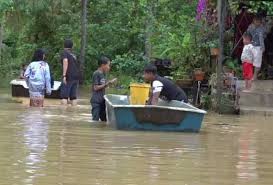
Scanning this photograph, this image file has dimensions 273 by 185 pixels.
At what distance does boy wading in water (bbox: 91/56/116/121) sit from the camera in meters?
14.3

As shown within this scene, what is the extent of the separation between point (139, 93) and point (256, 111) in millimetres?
4405

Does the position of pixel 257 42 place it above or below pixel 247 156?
above

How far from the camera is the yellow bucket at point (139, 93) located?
44.4 ft

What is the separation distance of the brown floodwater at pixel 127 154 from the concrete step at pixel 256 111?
1900mm

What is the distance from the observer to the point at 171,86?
13.5m

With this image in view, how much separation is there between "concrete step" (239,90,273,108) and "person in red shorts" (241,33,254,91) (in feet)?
0.67

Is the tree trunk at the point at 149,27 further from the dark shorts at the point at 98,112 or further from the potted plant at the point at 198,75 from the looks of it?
the dark shorts at the point at 98,112

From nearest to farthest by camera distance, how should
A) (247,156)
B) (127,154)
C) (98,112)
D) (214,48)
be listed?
(127,154), (247,156), (98,112), (214,48)

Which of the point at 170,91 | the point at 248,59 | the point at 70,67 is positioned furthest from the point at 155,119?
the point at 248,59

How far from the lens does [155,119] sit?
1268 centimetres

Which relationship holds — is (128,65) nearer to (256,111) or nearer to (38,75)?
(256,111)

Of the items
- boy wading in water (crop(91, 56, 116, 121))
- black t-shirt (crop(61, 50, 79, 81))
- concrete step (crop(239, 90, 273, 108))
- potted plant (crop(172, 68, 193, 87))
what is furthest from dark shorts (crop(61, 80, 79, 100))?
concrete step (crop(239, 90, 273, 108))

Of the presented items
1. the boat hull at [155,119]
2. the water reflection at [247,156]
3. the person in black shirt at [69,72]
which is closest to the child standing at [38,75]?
the person in black shirt at [69,72]

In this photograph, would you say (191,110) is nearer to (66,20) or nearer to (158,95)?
(158,95)
